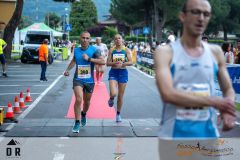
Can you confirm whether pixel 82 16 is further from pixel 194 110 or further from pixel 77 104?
pixel 194 110

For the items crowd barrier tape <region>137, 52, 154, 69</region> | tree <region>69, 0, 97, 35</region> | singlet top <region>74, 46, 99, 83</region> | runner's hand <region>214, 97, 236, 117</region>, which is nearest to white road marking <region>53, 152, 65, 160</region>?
singlet top <region>74, 46, 99, 83</region>

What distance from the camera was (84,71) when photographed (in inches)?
427

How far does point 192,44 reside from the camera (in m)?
3.99

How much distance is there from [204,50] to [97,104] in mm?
12025

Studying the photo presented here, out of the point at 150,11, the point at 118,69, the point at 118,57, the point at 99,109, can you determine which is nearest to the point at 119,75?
the point at 118,69

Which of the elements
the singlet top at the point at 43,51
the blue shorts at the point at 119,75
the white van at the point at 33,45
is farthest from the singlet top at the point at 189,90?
the white van at the point at 33,45

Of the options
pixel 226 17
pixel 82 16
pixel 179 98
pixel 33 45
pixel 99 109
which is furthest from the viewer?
pixel 82 16

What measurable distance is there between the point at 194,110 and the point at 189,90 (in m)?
0.15

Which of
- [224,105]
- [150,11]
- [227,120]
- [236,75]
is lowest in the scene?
[236,75]

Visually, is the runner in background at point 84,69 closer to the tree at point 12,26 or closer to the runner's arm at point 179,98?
the runner's arm at point 179,98

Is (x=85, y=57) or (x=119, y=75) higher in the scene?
(x=85, y=57)

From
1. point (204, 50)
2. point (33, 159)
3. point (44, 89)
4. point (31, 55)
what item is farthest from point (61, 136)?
point (31, 55)

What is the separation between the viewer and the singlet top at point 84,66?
A: 10.8 meters

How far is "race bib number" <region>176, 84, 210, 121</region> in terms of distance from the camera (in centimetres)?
388
